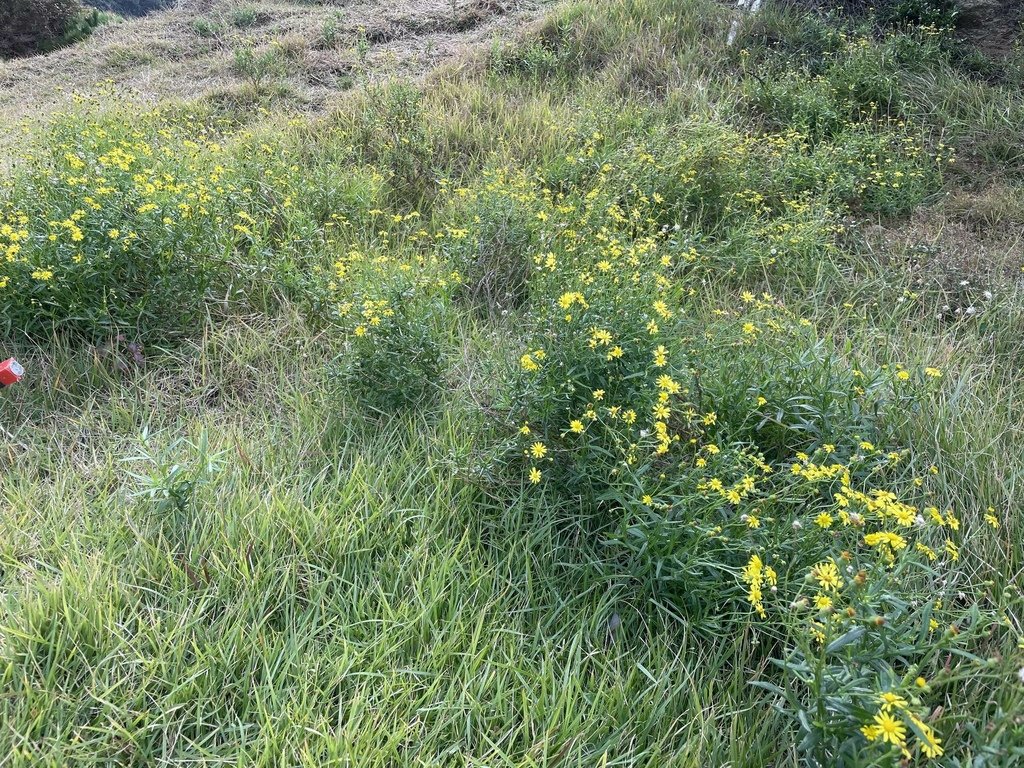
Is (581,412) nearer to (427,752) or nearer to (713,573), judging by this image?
(713,573)

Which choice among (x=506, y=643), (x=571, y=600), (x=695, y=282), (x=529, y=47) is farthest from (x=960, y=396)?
(x=529, y=47)

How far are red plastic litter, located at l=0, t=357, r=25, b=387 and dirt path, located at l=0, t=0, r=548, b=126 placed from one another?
4199mm

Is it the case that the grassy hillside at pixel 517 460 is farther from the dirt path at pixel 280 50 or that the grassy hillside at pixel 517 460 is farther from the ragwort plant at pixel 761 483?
the dirt path at pixel 280 50

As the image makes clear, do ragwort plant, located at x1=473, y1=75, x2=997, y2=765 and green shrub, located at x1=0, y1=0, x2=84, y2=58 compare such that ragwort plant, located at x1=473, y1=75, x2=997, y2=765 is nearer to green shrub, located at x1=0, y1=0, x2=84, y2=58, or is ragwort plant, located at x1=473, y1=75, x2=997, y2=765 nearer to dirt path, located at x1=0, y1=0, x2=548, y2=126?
dirt path, located at x1=0, y1=0, x2=548, y2=126

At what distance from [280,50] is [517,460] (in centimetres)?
709

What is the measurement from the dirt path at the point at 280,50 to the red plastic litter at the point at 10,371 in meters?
4.20

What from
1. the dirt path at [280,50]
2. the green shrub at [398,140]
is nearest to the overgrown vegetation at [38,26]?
the dirt path at [280,50]

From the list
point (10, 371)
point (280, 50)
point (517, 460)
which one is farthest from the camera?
point (280, 50)

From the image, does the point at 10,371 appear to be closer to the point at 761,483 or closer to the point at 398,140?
the point at 761,483

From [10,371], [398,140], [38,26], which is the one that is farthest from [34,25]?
[10,371]

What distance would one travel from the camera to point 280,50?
745 centimetres

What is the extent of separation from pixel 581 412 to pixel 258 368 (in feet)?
5.30

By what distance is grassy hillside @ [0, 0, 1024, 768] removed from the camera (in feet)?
5.33

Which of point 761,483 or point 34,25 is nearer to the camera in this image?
point 761,483
